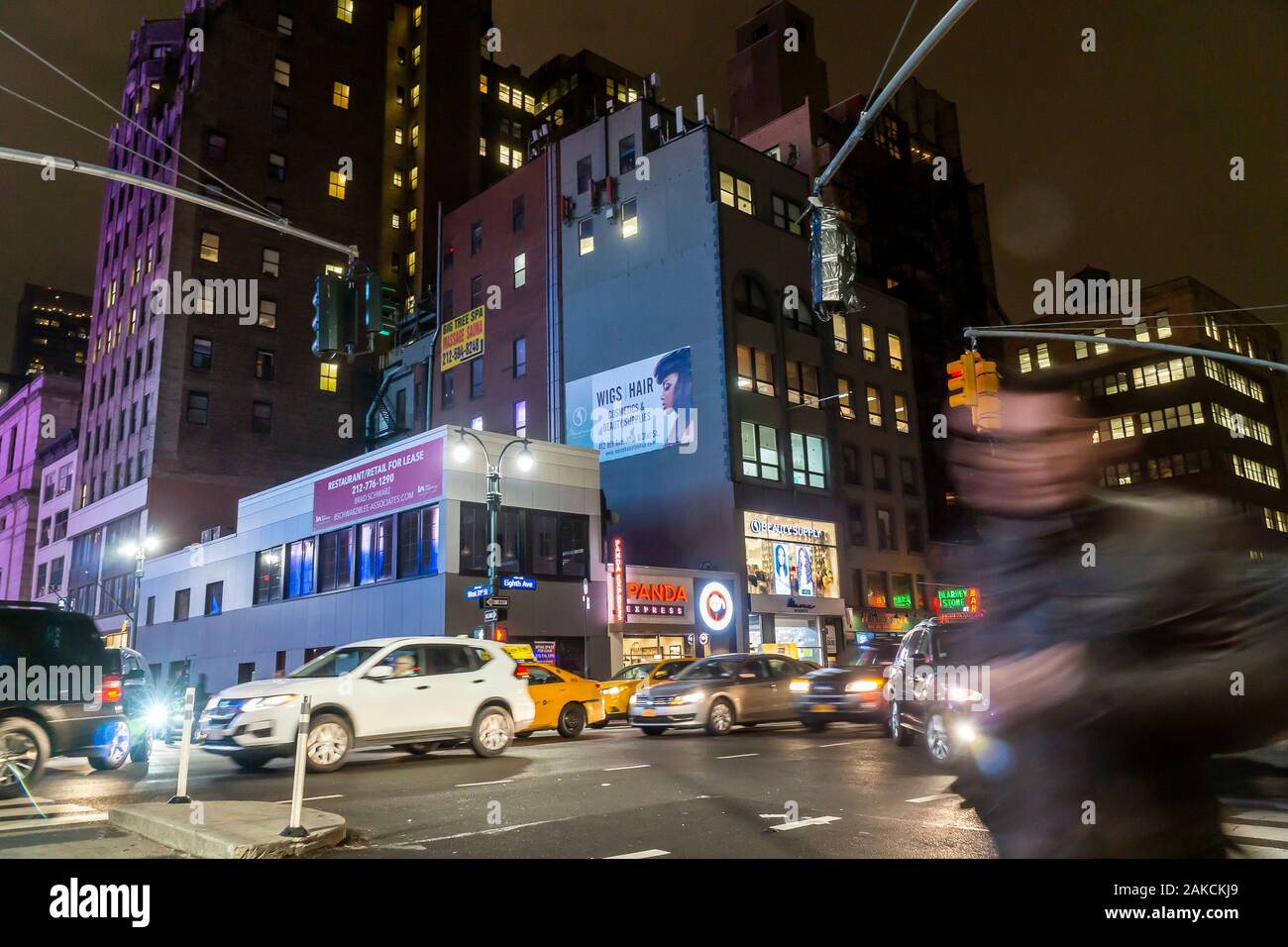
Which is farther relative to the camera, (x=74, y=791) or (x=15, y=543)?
(x=15, y=543)

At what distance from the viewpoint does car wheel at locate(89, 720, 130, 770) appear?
11.8 meters

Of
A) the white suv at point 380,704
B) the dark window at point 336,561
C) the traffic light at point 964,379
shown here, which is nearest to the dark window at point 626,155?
the dark window at point 336,561

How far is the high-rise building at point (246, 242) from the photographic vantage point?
Result: 51.0 meters

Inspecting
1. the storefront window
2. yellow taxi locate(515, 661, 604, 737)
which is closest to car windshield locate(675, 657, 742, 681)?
yellow taxi locate(515, 661, 604, 737)

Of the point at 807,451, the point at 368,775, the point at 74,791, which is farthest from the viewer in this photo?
the point at 807,451

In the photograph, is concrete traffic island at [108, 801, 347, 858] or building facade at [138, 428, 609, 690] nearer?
concrete traffic island at [108, 801, 347, 858]

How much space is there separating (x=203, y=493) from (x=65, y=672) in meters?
42.3

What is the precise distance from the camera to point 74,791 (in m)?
10.7

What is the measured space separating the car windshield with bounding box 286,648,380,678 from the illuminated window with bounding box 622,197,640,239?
1178 inches

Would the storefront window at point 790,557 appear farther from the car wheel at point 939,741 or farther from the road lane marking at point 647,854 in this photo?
the road lane marking at point 647,854

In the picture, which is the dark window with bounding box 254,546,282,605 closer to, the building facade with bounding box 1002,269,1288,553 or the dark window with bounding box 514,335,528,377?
the dark window with bounding box 514,335,528,377

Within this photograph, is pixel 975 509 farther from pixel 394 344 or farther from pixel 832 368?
pixel 394 344
